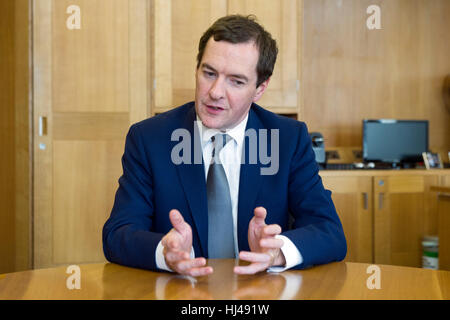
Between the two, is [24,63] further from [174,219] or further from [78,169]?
[174,219]

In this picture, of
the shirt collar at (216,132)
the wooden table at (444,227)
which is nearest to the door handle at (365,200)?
the wooden table at (444,227)

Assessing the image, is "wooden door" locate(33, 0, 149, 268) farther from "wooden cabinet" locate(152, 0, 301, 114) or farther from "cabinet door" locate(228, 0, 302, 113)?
"cabinet door" locate(228, 0, 302, 113)

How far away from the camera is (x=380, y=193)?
3596mm

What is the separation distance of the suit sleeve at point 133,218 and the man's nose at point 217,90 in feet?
0.94

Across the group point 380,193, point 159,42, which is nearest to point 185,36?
point 159,42

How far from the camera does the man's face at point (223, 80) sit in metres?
1.49

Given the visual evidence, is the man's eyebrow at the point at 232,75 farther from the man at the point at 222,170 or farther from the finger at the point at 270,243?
the finger at the point at 270,243

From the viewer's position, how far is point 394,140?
3982mm

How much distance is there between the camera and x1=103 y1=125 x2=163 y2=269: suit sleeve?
1.22m

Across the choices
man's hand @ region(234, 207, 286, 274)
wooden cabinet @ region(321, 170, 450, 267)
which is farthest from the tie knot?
wooden cabinet @ region(321, 170, 450, 267)

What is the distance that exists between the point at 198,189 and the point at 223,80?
0.33 m

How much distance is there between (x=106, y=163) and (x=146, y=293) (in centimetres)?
251

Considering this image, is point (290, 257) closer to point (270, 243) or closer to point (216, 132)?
point (270, 243)

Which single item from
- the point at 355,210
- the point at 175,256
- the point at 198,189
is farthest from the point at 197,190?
the point at 355,210
